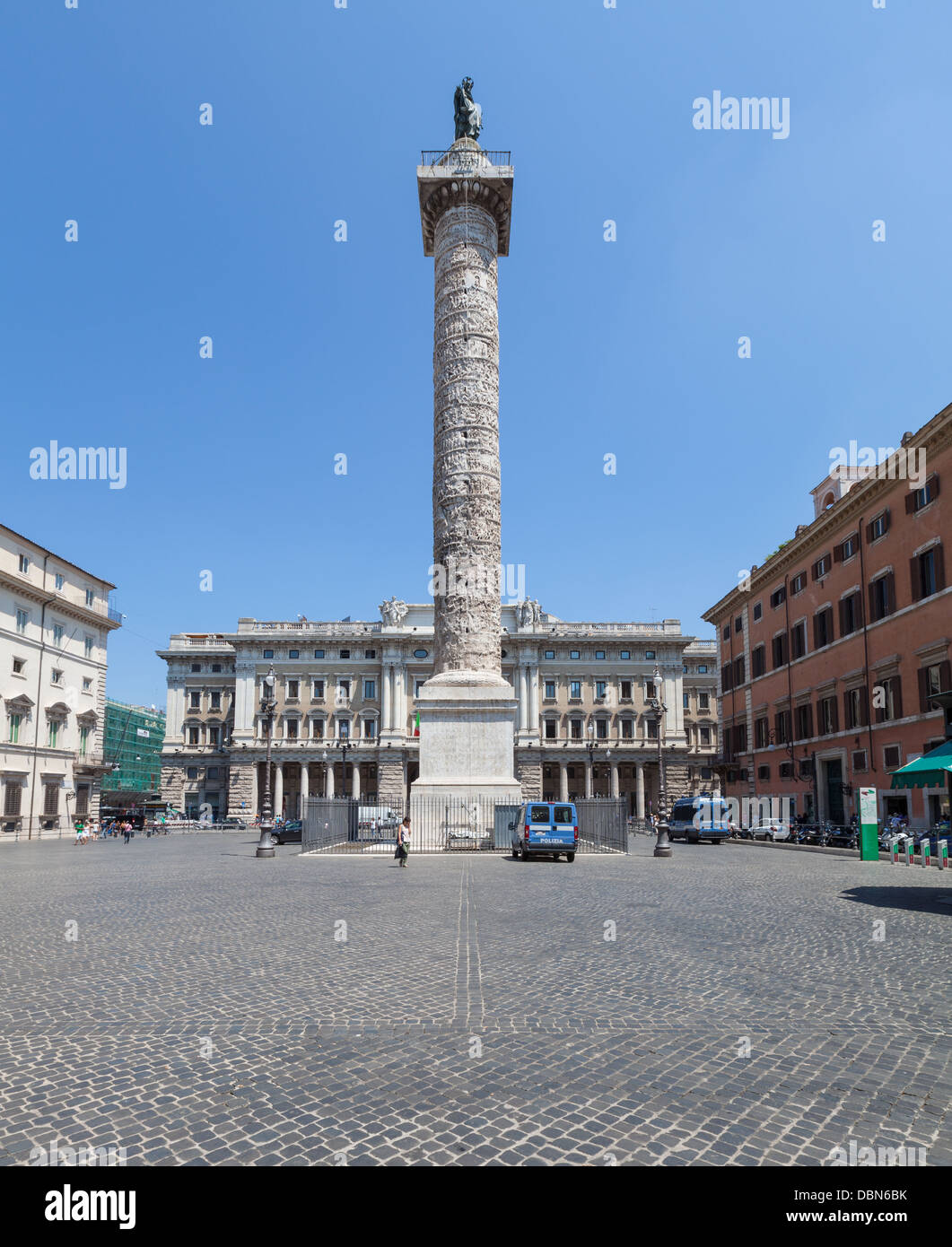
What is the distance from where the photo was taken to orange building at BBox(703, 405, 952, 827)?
24.4m

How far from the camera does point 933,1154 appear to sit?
3375 millimetres

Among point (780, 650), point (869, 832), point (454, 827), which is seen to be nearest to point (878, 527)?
point (780, 650)

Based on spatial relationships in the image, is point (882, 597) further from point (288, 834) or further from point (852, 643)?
point (288, 834)

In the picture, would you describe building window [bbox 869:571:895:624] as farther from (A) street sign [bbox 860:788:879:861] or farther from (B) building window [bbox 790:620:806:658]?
(A) street sign [bbox 860:788:879:861]

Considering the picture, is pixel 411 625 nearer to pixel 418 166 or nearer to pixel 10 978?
pixel 418 166

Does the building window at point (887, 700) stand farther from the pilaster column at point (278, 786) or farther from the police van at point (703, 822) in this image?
the pilaster column at point (278, 786)

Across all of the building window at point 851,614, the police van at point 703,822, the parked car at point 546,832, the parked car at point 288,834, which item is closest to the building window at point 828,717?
the building window at point 851,614

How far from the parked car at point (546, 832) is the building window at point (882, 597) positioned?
14169 mm

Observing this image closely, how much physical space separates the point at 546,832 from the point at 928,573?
14.3 m

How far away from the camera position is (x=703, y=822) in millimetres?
33469

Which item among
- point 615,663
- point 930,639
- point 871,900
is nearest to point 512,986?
point 871,900

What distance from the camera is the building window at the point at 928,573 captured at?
23922 mm

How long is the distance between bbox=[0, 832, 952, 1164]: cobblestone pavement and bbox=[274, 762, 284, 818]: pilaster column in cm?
5605

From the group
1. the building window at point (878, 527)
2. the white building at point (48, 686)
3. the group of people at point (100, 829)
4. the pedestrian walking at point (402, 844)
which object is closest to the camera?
the pedestrian walking at point (402, 844)
